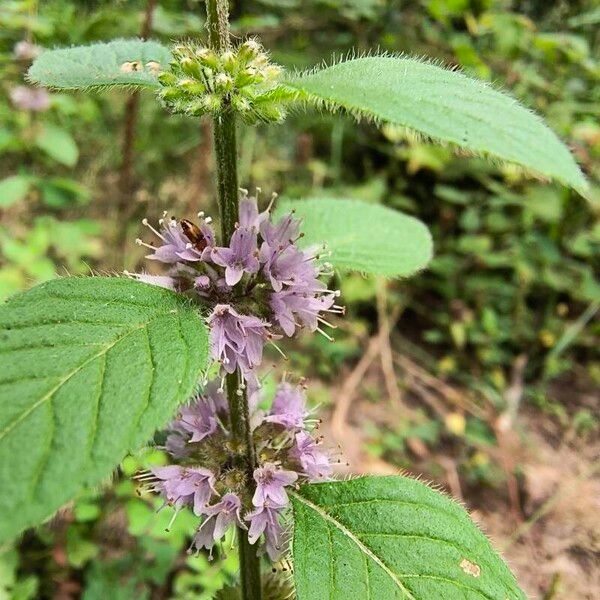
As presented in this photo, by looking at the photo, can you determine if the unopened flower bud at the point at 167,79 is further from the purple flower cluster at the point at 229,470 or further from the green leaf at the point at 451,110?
the purple flower cluster at the point at 229,470

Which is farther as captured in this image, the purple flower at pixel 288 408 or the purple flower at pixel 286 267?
the purple flower at pixel 288 408

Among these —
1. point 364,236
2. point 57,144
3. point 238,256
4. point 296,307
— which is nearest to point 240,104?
point 238,256

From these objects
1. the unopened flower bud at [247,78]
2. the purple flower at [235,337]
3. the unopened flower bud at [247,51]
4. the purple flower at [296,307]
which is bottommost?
the purple flower at [235,337]

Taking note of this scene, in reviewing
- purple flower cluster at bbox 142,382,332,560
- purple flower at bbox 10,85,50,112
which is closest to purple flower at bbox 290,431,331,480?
purple flower cluster at bbox 142,382,332,560

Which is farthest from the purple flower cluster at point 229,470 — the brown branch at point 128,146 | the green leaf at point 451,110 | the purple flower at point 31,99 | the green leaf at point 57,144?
the purple flower at point 31,99

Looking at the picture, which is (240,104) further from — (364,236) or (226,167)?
(364,236)

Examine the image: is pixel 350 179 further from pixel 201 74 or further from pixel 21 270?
pixel 201 74

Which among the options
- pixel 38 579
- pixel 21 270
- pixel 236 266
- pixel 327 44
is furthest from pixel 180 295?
pixel 327 44
